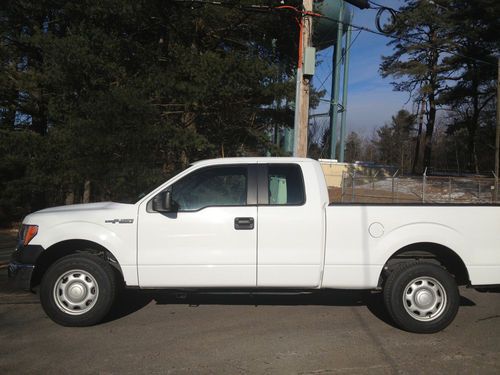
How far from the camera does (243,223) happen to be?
532 centimetres

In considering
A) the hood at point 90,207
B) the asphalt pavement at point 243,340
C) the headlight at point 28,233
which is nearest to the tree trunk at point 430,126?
A: the asphalt pavement at point 243,340

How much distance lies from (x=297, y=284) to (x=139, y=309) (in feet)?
7.11

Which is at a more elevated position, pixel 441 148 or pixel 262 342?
pixel 441 148

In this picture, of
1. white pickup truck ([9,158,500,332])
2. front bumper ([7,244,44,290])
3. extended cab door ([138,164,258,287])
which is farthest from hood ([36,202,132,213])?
front bumper ([7,244,44,290])

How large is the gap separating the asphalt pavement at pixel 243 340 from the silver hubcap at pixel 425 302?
9.5 inches

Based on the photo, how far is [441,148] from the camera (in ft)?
274

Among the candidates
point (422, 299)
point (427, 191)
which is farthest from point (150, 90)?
point (427, 191)

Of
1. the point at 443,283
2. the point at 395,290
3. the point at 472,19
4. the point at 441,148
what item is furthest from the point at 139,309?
the point at 441,148

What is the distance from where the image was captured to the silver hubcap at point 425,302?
534 centimetres

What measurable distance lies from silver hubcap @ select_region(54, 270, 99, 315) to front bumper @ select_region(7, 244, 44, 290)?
0.33 m

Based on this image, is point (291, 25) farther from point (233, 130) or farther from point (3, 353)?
point (3, 353)

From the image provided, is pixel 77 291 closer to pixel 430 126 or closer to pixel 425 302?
pixel 425 302

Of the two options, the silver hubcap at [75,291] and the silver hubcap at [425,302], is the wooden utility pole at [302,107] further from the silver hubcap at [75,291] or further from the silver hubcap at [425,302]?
the silver hubcap at [75,291]

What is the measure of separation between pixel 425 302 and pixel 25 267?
450 cm
